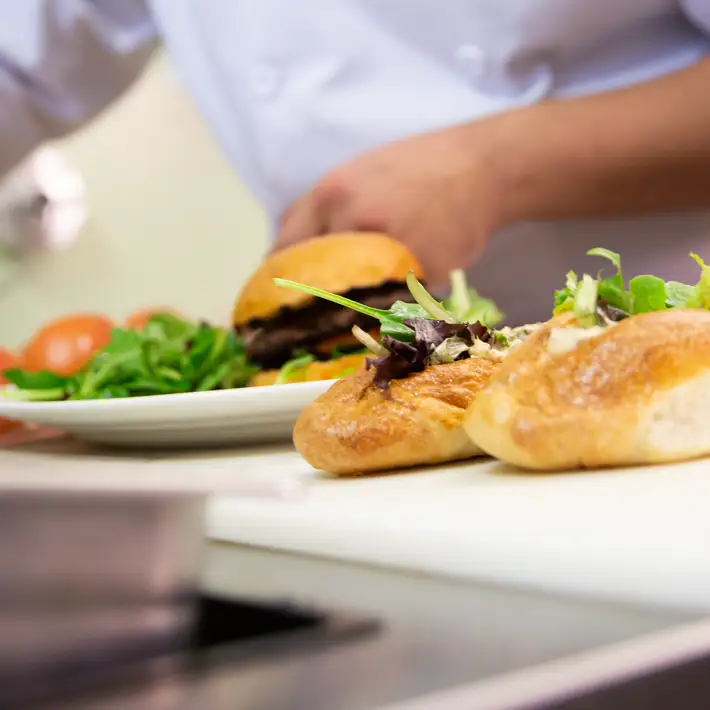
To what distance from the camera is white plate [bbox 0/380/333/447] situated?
2.89 feet

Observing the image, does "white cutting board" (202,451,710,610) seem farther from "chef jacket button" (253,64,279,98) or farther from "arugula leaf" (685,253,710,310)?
"chef jacket button" (253,64,279,98)

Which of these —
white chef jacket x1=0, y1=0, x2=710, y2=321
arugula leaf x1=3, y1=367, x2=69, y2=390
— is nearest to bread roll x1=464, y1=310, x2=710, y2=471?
arugula leaf x1=3, y1=367, x2=69, y2=390

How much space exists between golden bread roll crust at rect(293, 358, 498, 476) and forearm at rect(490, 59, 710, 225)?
1157mm

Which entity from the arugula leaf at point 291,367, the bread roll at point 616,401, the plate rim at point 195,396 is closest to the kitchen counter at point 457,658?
the bread roll at point 616,401

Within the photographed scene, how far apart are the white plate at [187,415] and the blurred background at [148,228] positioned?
2808 millimetres

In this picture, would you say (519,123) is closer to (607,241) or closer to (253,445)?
(607,241)

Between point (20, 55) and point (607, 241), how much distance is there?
1595mm

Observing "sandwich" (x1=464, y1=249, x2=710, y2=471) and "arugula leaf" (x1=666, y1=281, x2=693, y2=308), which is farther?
"arugula leaf" (x1=666, y1=281, x2=693, y2=308)

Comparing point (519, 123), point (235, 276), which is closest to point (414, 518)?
point (519, 123)

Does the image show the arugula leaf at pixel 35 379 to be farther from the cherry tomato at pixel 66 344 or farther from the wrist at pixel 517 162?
the wrist at pixel 517 162

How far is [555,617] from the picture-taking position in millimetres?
343

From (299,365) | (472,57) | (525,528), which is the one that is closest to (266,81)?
(472,57)

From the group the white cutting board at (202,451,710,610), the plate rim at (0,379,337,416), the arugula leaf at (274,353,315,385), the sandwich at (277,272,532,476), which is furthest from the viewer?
the arugula leaf at (274,353,315,385)

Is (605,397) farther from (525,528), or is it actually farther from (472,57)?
(472,57)
